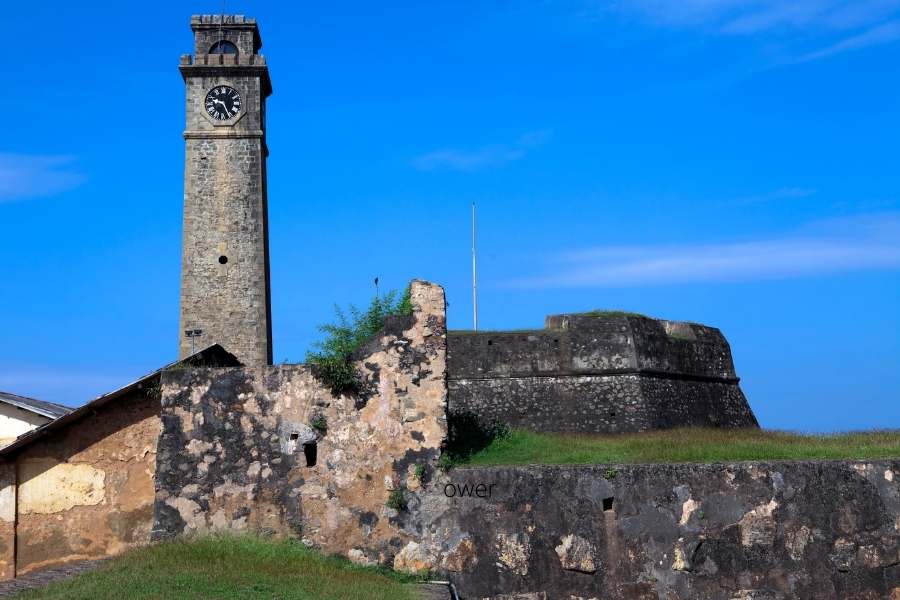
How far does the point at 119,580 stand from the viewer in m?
8.80

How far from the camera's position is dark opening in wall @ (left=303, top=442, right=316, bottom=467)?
11.0 m

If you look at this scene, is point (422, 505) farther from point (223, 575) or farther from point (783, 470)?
point (783, 470)

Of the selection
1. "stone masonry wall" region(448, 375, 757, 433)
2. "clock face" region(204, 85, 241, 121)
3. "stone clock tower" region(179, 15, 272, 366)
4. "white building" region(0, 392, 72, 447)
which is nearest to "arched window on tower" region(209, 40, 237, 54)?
"stone clock tower" region(179, 15, 272, 366)

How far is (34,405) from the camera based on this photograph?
16.8 m

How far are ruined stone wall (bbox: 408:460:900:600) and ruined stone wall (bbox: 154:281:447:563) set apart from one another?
0.66m

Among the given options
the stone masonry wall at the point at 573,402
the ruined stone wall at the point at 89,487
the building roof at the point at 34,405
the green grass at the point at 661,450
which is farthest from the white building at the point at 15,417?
the green grass at the point at 661,450

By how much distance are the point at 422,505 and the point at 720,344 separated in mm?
15580

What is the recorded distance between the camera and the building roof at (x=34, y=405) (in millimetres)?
16250

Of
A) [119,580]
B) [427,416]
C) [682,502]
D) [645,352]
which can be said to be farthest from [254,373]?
[645,352]

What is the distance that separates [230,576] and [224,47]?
62.9ft

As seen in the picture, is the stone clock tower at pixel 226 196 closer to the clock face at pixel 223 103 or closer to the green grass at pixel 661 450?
the clock face at pixel 223 103

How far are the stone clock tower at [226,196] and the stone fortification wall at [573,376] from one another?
18.6ft

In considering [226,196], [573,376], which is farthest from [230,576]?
[226,196]

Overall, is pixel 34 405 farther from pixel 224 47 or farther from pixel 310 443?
pixel 224 47
